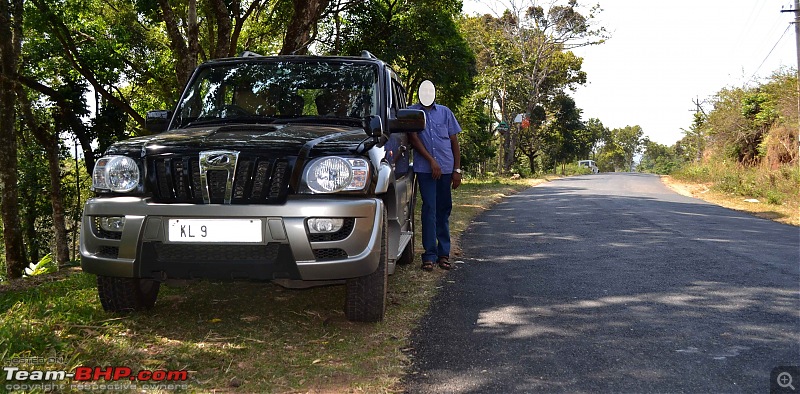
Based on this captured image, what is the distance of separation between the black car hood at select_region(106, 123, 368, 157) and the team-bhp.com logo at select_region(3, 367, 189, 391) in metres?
1.27

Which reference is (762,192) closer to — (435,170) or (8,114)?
(435,170)

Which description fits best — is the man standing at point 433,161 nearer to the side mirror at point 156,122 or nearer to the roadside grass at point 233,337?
the roadside grass at point 233,337

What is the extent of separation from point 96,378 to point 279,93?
250 cm

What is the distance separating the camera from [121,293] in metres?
4.08

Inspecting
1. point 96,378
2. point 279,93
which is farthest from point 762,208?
point 96,378

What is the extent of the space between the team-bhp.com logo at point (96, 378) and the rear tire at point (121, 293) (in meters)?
0.96

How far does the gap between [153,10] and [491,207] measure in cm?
892

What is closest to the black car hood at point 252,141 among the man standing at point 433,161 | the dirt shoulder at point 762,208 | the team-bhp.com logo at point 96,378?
the team-bhp.com logo at point 96,378

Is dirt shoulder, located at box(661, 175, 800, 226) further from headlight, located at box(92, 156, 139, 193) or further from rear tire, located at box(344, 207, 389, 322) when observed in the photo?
headlight, located at box(92, 156, 139, 193)

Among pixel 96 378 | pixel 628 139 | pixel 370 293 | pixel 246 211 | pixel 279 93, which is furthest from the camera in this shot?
pixel 628 139

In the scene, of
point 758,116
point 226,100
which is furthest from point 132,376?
point 758,116

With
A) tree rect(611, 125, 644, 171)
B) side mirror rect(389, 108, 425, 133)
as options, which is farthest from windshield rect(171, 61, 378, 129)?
tree rect(611, 125, 644, 171)

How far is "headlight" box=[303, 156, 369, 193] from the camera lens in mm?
3533

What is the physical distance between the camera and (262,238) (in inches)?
135
